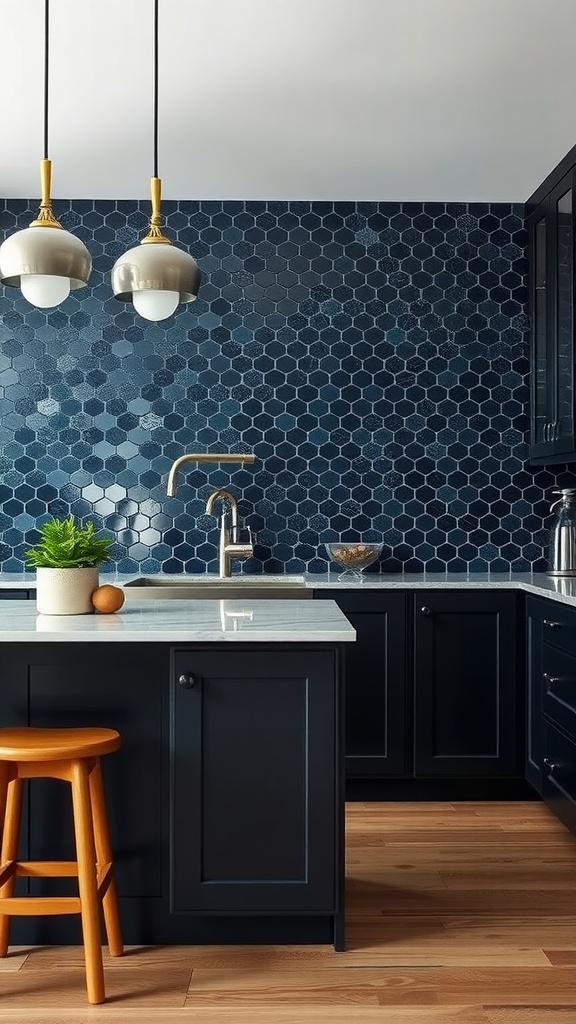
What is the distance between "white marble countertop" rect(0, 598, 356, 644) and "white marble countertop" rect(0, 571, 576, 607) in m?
1.03

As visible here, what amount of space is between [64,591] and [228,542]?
174 cm

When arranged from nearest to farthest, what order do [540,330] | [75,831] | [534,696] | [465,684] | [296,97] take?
[75,831] → [296,97] → [534,696] → [465,684] → [540,330]

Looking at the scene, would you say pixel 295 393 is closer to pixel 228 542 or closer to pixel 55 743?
pixel 228 542

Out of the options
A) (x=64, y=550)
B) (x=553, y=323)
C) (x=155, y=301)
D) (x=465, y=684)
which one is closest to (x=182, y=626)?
(x=64, y=550)

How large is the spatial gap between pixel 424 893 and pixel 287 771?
81cm

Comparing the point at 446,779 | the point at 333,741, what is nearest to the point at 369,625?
the point at 446,779

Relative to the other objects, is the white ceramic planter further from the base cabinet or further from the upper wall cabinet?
the upper wall cabinet

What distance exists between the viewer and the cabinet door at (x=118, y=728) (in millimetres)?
2508

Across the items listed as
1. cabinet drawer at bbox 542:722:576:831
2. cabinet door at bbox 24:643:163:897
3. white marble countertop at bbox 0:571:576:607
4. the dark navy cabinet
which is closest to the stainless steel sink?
white marble countertop at bbox 0:571:576:607

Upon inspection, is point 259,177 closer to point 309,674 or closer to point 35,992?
point 309,674

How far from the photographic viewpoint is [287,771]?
2439 mm

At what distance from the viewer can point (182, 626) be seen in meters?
2.43

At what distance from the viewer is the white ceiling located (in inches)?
111

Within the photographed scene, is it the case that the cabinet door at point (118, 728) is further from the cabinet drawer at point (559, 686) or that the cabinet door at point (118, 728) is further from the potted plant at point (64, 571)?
the cabinet drawer at point (559, 686)
